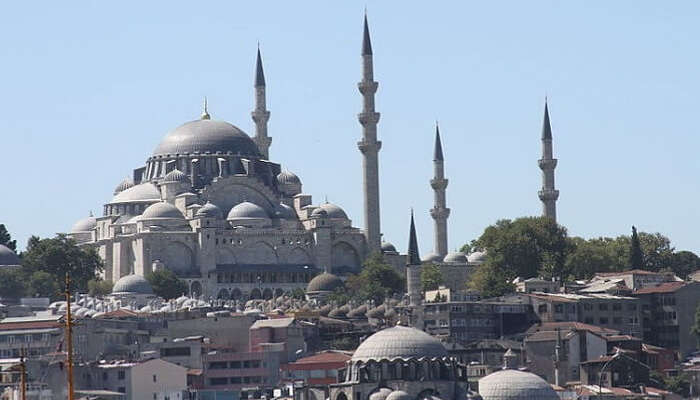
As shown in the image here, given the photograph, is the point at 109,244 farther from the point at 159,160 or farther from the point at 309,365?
the point at 309,365

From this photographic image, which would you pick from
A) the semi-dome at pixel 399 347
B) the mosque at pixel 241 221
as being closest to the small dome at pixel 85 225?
the mosque at pixel 241 221

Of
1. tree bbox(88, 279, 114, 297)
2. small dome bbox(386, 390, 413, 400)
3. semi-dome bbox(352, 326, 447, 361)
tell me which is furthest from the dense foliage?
small dome bbox(386, 390, 413, 400)

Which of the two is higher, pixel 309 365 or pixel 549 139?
pixel 549 139

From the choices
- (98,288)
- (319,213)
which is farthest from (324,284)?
(98,288)

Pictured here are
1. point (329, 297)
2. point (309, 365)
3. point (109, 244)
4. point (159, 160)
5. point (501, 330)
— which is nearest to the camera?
point (309, 365)

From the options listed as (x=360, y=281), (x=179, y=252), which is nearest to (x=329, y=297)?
(x=360, y=281)

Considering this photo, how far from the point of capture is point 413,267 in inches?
4099

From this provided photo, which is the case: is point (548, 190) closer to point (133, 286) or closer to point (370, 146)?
point (370, 146)

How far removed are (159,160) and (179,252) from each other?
11.4m

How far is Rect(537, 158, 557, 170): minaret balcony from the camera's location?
125m

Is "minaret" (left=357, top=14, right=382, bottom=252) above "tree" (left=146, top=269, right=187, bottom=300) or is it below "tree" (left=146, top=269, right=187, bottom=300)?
above

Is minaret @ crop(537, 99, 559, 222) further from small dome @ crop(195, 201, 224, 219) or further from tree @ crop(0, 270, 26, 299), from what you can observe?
tree @ crop(0, 270, 26, 299)

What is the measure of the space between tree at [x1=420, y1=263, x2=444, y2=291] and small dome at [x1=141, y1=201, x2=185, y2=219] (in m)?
13.1

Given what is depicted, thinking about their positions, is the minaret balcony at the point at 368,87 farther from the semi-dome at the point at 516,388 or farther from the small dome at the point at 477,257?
the semi-dome at the point at 516,388
